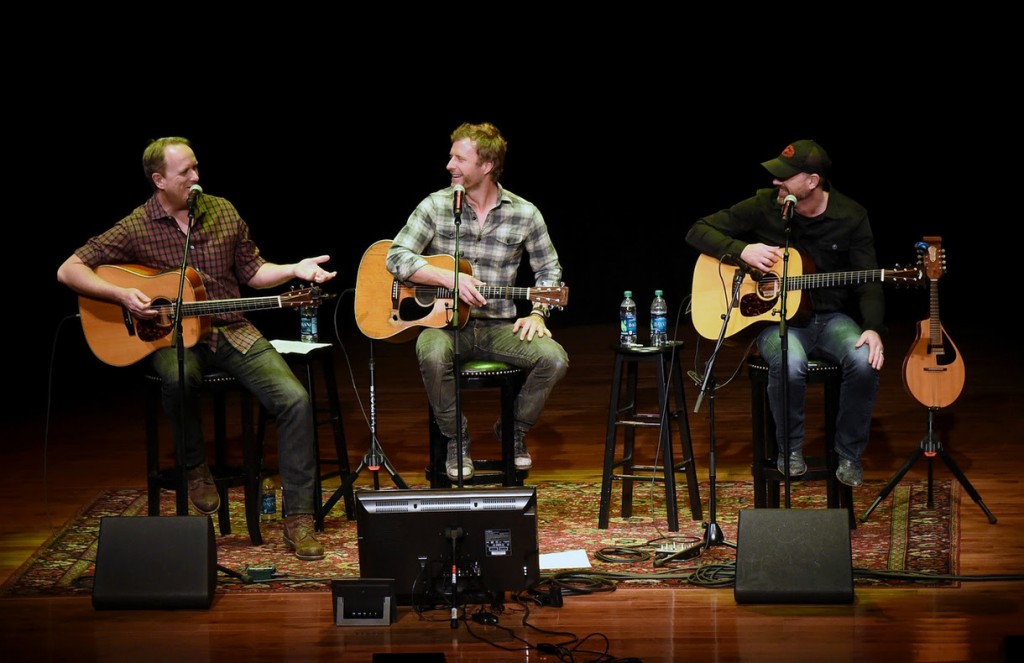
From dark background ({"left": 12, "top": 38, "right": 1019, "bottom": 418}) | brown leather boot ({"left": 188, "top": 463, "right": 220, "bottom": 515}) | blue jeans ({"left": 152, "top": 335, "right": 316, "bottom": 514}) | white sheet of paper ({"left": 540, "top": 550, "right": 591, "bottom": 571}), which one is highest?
dark background ({"left": 12, "top": 38, "right": 1019, "bottom": 418})

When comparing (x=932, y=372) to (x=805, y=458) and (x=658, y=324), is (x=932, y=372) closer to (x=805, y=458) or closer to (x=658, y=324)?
(x=805, y=458)

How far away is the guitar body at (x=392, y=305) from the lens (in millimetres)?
5363

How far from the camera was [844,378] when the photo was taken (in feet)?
16.4

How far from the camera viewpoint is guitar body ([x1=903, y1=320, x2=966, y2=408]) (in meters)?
5.15

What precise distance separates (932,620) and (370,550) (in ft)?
5.91

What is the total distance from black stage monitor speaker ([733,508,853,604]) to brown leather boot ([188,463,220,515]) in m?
2.25

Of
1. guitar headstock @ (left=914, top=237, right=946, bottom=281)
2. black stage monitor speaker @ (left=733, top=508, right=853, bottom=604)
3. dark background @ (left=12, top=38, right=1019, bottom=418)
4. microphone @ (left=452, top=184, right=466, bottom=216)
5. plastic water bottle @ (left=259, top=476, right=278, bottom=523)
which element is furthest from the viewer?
dark background @ (left=12, top=38, right=1019, bottom=418)

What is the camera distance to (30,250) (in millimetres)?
10766

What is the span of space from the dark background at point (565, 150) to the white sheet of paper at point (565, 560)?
18.6ft

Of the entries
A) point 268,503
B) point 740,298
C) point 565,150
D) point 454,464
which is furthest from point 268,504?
point 565,150

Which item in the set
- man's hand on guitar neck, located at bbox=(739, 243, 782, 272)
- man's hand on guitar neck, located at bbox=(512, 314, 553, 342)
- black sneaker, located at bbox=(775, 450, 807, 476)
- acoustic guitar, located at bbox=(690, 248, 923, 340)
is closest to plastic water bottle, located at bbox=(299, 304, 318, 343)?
man's hand on guitar neck, located at bbox=(512, 314, 553, 342)

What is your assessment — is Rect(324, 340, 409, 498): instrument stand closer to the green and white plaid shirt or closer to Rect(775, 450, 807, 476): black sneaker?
the green and white plaid shirt

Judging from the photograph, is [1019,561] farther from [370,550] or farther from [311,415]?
[311,415]

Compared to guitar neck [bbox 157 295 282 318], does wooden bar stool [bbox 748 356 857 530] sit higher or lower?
lower
